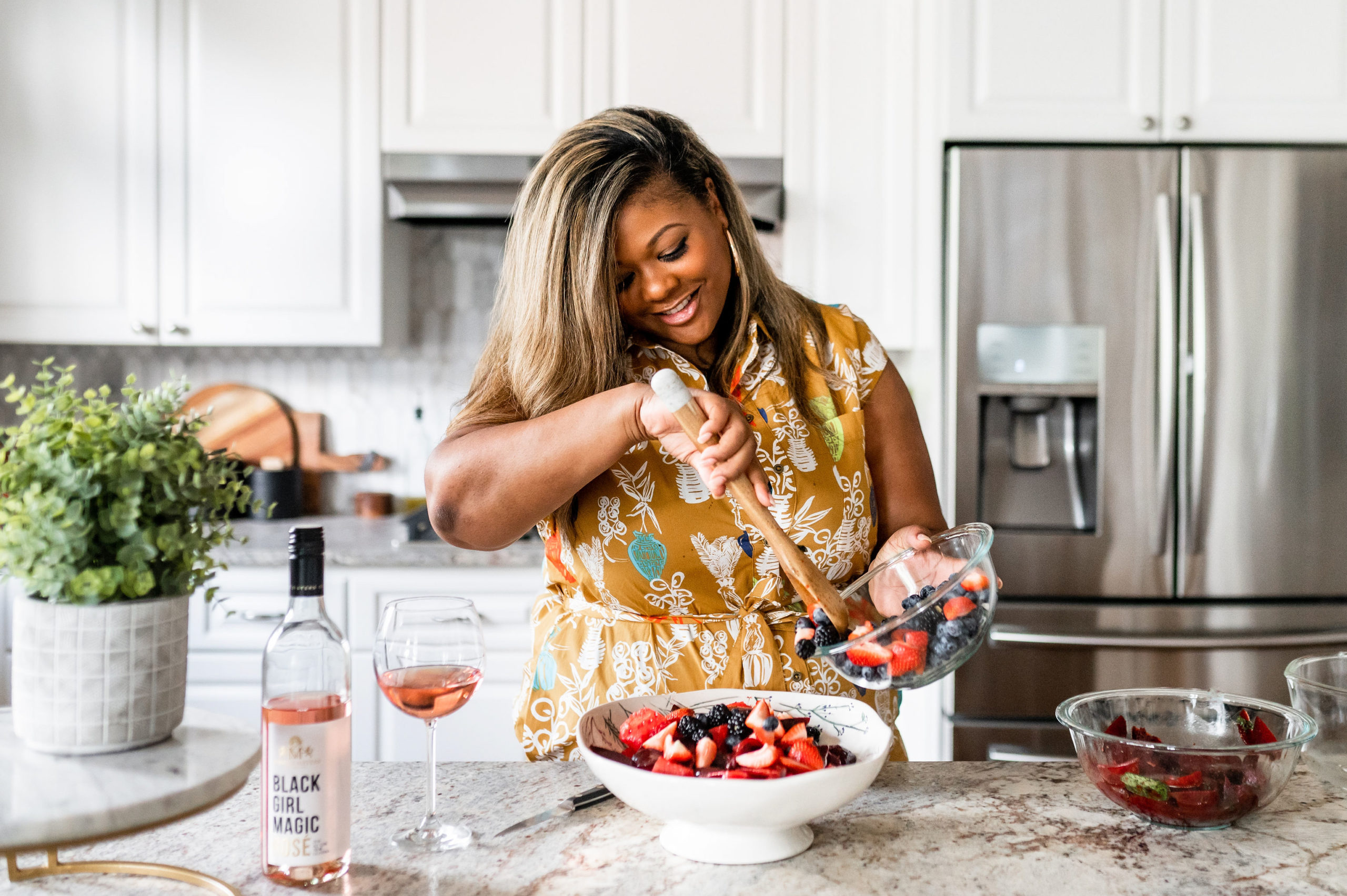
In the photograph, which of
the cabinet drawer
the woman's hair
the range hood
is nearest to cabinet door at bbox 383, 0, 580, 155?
the range hood

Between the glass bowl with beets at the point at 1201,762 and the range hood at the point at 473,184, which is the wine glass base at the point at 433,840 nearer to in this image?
the glass bowl with beets at the point at 1201,762

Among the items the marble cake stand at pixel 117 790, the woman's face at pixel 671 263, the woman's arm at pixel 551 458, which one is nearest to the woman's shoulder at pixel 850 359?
the woman's face at pixel 671 263

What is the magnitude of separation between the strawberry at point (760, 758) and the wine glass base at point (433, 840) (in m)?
0.26

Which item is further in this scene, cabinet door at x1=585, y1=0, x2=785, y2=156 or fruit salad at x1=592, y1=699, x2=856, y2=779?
cabinet door at x1=585, y1=0, x2=785, y2=156

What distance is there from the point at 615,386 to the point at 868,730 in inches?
21.3

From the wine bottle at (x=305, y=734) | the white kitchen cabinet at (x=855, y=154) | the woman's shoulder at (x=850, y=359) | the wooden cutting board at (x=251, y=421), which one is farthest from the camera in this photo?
the wooden cutting board at (x=251, y=421)

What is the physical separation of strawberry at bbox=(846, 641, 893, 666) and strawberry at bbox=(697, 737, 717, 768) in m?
0.14

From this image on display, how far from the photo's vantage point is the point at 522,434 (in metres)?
1.14

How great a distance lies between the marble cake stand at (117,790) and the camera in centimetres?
64

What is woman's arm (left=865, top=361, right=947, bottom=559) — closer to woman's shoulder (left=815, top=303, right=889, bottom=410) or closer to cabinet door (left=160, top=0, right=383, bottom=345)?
woman's shoulder (left=815, top=303, right=889, bottom=410)

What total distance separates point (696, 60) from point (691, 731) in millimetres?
2109

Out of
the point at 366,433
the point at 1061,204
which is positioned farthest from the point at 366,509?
the point at 1061,204

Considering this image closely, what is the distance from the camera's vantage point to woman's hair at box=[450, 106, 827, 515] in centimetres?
120

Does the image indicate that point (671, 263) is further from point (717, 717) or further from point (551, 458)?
point (717, 717)
